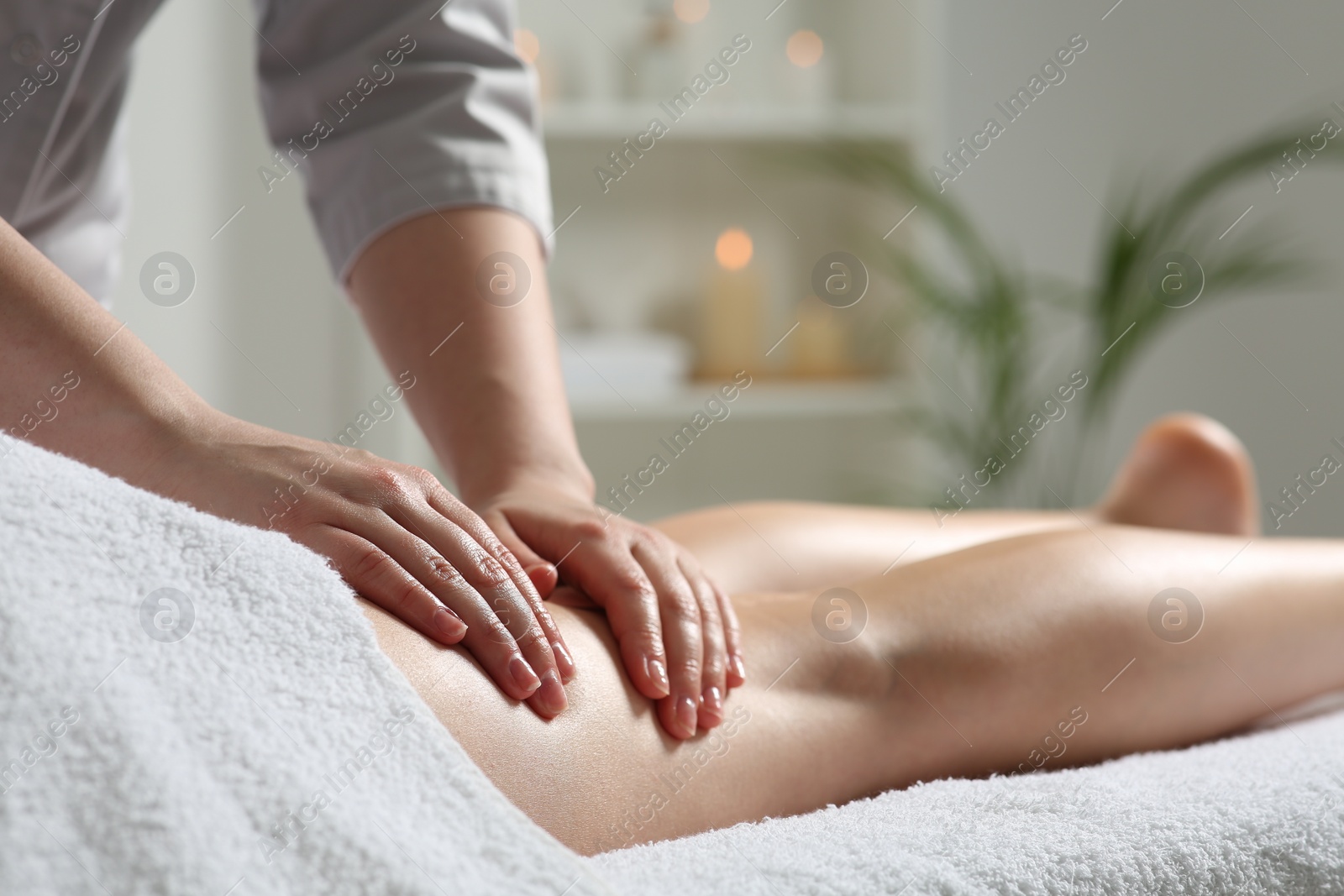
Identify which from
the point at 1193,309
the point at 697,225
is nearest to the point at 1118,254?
the point at 1193,309

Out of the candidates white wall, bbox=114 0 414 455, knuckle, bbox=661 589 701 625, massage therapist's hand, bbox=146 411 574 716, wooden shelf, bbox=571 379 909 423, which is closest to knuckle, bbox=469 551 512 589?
massage therapist's hand, bbox=146 411 574 716

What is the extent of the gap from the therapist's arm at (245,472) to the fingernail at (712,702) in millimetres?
91

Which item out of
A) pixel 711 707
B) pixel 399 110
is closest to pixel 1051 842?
pixel 711 707

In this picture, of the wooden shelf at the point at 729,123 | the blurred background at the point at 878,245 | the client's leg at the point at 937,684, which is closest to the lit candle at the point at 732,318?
the blurred background at the point at 878,245

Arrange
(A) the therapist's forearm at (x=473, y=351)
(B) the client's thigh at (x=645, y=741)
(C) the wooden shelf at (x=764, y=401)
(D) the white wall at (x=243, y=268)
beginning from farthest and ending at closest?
(C) the wooden shelf at (x=764, y=401) < (D) the white wall at (x=243, y=268) < (A) the therapist's forearm at (x=473, y=351) < (B) the client's thigh at (x=645, y=741)

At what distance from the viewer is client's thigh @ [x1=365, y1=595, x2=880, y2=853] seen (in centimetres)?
48

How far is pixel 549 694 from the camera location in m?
0.50

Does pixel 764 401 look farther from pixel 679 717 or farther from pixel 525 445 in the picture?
pixel 679 717

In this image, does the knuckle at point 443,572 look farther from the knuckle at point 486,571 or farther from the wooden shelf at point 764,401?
the wooden shelf at point 764,401

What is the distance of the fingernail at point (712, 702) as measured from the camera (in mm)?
557

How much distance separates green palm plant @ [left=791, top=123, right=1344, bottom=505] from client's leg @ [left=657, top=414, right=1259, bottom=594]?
0.77 m

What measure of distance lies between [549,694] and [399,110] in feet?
1.72

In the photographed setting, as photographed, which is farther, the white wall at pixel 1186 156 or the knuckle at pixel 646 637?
the white wall at pixel 1186 156

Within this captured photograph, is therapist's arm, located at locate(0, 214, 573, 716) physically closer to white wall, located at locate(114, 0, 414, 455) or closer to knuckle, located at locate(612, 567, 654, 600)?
knuckle, located at locate(612, 567, 654, 600)
